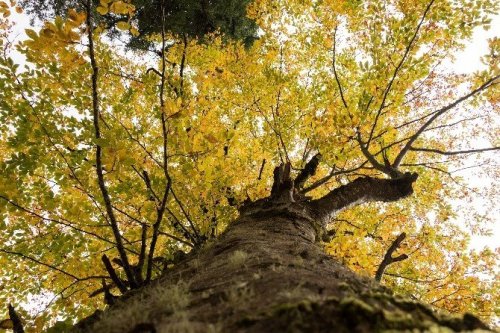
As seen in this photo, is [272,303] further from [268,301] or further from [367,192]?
[367,192]

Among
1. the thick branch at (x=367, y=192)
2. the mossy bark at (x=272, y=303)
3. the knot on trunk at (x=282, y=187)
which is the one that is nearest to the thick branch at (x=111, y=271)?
the mossy bark at (x=272, y=303)

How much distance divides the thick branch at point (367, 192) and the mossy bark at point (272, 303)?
269 cm

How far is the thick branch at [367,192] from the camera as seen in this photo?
519 cm

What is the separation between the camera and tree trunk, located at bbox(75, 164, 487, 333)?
1.14 meters

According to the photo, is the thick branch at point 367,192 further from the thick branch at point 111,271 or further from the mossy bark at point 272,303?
the thick branch at point 111,271

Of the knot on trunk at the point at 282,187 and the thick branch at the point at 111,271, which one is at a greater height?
the knot on trunk at the point at 282,187

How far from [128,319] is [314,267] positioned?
1116 mm

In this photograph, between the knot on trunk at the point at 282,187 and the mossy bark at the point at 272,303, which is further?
the knot on trunk at the point at 282,187

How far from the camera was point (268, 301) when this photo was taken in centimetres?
138

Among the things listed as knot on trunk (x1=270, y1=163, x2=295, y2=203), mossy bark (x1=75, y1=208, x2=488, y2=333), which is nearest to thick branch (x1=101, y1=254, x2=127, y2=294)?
mossy bark (x1=75, y1=208, x2=488, y2=333)

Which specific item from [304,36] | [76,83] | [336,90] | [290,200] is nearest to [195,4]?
[304,36]

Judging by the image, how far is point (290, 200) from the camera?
4723 mm

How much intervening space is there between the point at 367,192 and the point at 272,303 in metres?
4.50

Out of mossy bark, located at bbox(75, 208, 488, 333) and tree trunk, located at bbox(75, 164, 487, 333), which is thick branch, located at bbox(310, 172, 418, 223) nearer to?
tree trunk, located at bbox(75, 164, 487, 333)
